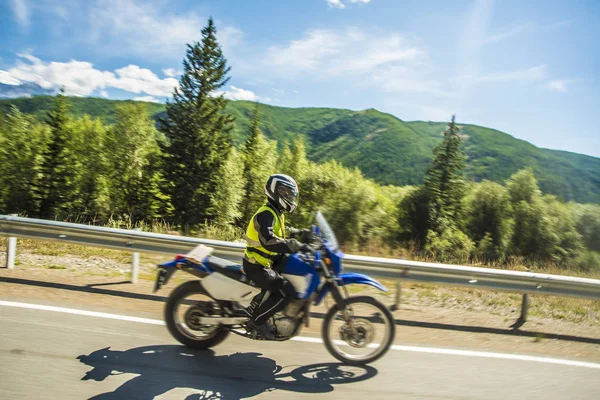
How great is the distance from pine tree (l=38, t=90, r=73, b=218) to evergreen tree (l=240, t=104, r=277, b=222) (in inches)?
801

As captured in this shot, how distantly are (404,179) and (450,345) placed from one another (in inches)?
6895

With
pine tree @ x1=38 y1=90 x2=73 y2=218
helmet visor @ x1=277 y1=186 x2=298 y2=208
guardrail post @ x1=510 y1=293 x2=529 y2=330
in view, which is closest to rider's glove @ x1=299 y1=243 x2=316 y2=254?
helmet visor @ x1=277 y1=186 x2=298 y2=208

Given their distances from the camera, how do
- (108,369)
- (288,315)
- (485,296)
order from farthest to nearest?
(485,296) < (288,315) < (108,369)

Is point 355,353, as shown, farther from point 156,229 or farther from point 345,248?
point 156,229

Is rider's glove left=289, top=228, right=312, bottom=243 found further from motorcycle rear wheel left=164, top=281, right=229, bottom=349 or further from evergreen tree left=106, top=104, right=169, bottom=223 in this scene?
evergreen tree left=106, top=104, right=169, bottom=223

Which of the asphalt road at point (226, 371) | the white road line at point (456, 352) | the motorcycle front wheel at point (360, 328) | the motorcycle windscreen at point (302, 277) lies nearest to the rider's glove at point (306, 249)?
the motorcycle windscreen at point (302, 277)

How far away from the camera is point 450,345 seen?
16.3ft

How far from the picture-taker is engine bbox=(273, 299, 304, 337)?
421cm

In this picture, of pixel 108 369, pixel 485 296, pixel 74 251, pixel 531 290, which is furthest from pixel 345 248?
pixel 108 369

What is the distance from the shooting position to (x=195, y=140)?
136 ft

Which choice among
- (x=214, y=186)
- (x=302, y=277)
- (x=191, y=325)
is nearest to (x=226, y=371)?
(x=191, y=325)

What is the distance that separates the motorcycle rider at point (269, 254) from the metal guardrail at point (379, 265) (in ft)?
6.15

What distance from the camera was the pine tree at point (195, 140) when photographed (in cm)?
4091

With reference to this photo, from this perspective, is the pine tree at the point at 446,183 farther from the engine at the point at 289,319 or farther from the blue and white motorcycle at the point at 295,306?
the engine at the point at 289,319
